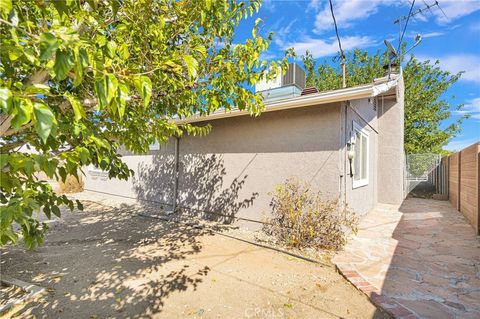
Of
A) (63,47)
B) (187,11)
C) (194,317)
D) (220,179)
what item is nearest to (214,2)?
(187,11)

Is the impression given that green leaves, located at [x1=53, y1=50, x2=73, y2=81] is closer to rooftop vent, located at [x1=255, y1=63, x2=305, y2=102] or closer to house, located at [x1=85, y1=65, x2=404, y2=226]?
house, located at [x1=85, y1=65, x2=404, y2=226]

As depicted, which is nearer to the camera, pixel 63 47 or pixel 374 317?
pixel 63 47

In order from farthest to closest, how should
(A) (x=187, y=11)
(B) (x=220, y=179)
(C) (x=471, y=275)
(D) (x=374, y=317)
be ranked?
(B) (x=220, y=179) < (C) (x=471, y=275) < (A) (x=187, y=11) < (D) (x=374, y=317)

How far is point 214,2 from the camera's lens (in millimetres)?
3398

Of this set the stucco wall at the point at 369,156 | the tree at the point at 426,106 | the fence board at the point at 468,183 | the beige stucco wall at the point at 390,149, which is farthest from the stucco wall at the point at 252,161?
the tree at the point at 426,106

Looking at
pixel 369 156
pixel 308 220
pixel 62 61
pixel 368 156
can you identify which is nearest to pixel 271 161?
pixel 308 220

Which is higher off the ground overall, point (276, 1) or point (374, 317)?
point (276, 1)

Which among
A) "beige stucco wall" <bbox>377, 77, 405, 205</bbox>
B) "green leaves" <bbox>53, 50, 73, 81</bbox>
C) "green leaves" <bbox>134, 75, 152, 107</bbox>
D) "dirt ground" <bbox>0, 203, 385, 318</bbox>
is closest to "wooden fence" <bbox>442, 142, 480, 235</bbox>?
"beige stucco wall" <bbox>377, 77, 405, 205</bbox>

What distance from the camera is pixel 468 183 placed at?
770cm

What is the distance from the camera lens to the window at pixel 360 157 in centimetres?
735

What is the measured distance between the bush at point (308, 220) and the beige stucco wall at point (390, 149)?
6.14 m

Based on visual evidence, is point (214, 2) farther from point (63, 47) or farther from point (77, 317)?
point (77, 317)

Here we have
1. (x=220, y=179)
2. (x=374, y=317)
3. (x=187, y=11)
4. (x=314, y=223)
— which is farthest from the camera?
(x=220, y=179)

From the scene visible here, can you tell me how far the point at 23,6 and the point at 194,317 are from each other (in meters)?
3.64
